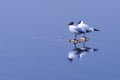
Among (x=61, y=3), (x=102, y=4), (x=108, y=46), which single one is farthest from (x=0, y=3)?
(x=108, y=46)

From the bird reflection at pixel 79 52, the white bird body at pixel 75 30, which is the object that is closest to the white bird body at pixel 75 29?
the white bird body at pixel 75 30

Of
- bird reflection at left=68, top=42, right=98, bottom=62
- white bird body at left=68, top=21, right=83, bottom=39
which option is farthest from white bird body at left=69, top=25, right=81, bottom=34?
bird reflection at left=68, top=42, right=98, bottom=62

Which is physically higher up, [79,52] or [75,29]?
[75,29]

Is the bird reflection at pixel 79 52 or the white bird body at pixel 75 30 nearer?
the bird reflection at pixel 79 52

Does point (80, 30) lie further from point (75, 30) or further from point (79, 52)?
point (79, 52)

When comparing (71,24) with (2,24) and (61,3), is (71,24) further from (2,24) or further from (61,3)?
(61,3)

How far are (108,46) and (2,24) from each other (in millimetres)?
2256

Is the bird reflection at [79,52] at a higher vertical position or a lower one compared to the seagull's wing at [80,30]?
lower

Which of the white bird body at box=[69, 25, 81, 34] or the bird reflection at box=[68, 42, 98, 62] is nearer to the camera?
the bird reflection at box=[68, 42, 98, 62]

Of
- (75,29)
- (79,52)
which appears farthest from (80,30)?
(79,52)

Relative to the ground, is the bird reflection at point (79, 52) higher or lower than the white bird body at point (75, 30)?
lower

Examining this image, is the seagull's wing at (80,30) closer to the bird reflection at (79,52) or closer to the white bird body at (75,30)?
the white bird body at (75,30)

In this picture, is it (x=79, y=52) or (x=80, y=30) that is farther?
(x=80, y=30)

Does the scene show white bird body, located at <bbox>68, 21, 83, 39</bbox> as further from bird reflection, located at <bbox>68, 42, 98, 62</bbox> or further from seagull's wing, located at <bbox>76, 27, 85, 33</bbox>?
bird reflection, located at <bbox>68, 42, 98, 62</bbox>
